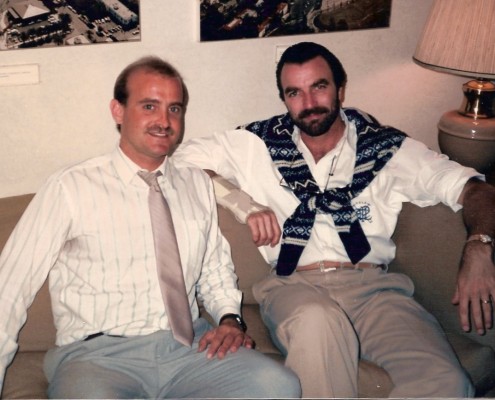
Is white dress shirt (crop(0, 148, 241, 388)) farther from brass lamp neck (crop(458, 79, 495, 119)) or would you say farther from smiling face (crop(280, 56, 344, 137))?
brass lamp neck (crop(458, 79, 495, 119))

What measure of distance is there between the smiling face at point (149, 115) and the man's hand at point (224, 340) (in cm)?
53

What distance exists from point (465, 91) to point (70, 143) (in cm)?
163

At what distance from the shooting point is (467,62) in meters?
2.37

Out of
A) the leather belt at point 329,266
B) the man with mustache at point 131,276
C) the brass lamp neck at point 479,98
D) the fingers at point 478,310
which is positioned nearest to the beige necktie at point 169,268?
the man with mustache at point 131,276

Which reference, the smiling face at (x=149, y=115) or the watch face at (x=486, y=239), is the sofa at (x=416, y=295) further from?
the smiling face at (x=149, y=115)

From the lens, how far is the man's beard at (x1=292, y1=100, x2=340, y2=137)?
7.09ft

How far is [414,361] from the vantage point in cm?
178

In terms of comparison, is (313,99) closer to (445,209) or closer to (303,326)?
(445,209)

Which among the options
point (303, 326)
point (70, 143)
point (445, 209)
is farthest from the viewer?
point (70, 143)

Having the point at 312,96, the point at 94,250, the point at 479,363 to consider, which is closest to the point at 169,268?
the point at 94,250

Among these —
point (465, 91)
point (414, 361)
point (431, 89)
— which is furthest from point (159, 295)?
→ point (431, 89)

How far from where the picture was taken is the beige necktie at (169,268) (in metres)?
1.71

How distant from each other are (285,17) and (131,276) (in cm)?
130

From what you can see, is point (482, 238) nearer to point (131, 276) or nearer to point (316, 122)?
point (316, 122)
